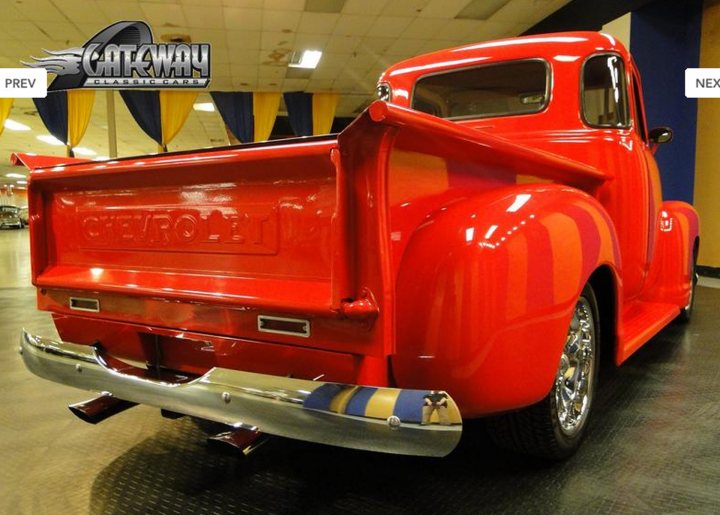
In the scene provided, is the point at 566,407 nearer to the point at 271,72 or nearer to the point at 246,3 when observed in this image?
the point at 246,3

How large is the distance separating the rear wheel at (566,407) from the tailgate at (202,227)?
930 mm

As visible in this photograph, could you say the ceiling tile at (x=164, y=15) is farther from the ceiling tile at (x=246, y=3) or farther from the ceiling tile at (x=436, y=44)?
the ceiling tile at (x=436, y=44)

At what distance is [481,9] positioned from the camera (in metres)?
8.61

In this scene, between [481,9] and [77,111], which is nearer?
[481,9]

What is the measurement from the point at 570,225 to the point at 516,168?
0.27 m

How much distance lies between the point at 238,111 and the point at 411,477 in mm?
12571

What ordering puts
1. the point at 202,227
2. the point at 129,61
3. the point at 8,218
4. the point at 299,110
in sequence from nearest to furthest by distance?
the point at 202,227
the point at 129,61
the point at 299,110
the point at 8,218

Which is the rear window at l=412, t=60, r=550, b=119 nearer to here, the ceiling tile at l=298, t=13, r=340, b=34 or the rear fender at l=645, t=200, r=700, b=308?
the rear fender at l=645, t=200, r=700, b=308

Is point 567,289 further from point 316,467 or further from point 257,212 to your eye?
point 316,467

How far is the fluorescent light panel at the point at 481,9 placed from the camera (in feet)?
27.3

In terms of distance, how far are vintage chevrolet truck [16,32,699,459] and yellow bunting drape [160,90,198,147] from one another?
1117 centimetres

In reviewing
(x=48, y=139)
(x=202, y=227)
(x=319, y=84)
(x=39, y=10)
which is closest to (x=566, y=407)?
(x=202, y=227)

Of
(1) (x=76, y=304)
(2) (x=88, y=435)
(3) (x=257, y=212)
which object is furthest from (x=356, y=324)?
(2) (x=88, y=435)

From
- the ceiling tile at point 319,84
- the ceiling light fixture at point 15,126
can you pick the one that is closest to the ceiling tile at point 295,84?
the ceiling tile at point 319,84
